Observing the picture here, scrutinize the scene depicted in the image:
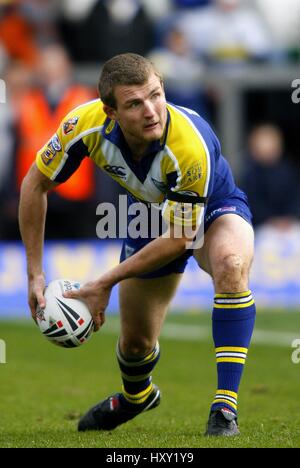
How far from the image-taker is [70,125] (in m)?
6.40

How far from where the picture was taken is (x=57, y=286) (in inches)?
253

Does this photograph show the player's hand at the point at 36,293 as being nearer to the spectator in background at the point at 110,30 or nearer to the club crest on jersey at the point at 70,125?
the club crest on jersey at the point at 70,125

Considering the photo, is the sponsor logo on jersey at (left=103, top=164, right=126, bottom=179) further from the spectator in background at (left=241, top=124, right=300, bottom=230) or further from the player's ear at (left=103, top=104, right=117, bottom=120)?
the spectator in background at (left=241, top=124, right=300, bottom=230)

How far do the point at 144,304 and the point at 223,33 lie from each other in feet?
30.6

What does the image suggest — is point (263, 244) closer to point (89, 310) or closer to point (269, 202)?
point (269, 202)

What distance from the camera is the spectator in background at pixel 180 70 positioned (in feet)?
48.3

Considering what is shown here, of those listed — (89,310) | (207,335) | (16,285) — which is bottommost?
(89,310)

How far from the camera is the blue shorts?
21.1 ft

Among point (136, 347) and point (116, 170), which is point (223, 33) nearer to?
point (136, 347)

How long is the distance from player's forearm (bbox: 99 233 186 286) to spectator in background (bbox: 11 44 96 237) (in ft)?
24.7

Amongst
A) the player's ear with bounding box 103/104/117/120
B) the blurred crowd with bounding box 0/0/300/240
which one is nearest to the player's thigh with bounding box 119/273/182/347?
the player's ear with bounding box 103/104/117/120
